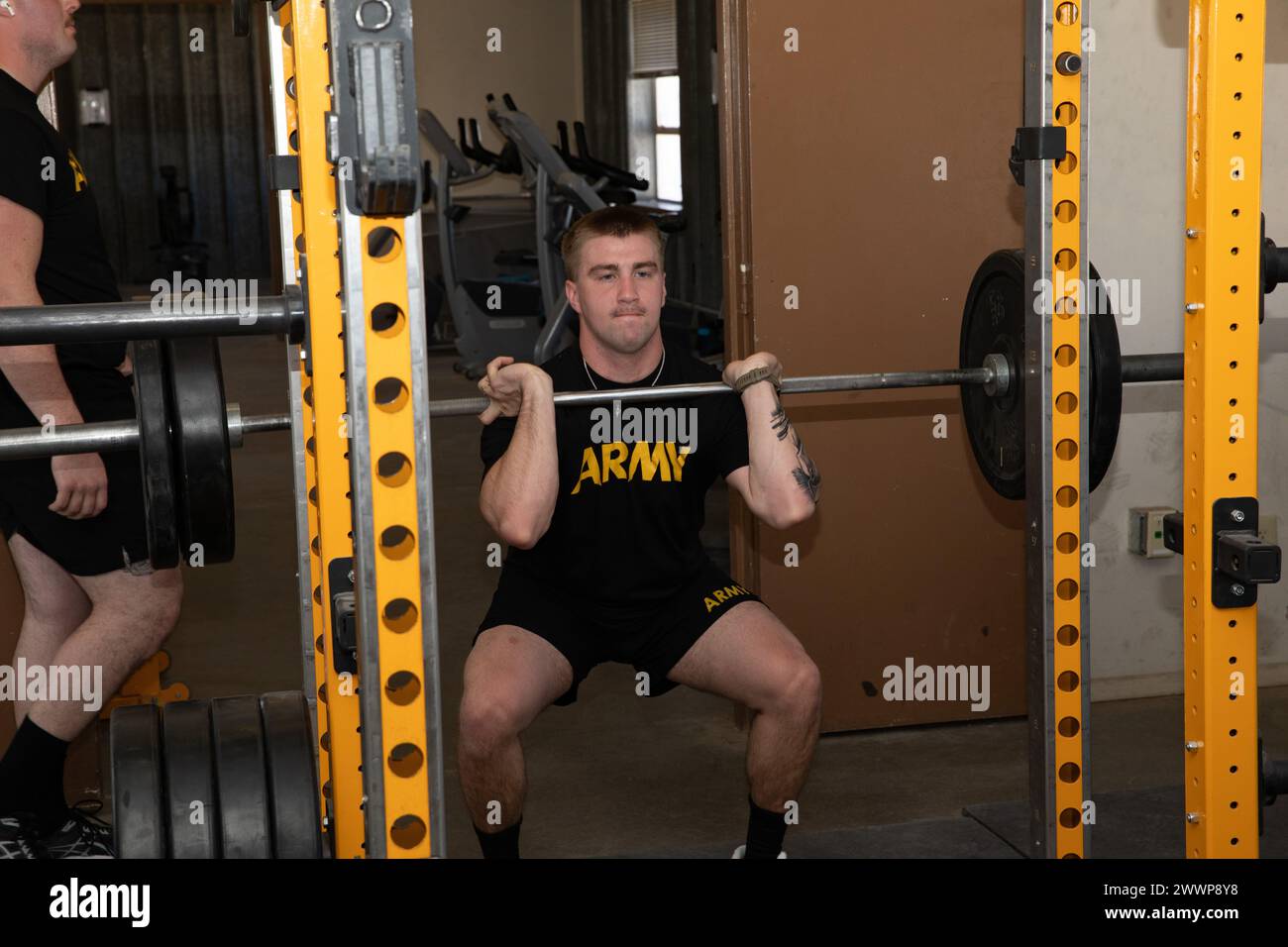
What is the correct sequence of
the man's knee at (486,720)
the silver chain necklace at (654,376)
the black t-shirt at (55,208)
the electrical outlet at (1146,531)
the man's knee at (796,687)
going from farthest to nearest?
the electrical outlet at (1146,531) → the silver chain necklace at (654,376) → the man's knee at (796,687) → the man's knee at (486,720) → the black t-shirt at (55,208)

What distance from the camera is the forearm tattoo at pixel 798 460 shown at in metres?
A: 2.25

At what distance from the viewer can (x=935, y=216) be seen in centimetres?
306

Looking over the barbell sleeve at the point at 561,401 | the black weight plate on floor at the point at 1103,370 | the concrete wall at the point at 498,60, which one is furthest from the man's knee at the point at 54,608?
the concrete wall at the point at 498,60

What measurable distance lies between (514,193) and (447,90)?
0.90 m

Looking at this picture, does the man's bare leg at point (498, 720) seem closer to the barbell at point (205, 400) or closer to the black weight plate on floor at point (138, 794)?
the barbell at point (205, 400)

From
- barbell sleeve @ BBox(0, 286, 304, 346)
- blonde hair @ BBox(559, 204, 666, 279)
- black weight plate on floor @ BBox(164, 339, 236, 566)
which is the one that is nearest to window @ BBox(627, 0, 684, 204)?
blonde hair @ BBox(559, 204, 666, 279)

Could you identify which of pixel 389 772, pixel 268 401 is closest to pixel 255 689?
pixel 389 772

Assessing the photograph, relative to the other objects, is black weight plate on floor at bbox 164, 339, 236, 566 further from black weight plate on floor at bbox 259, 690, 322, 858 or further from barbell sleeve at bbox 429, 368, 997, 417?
barbell sleeve at bbox 429, 368, 997, 417

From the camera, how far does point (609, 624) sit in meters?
2.30

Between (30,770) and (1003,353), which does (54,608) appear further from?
(1003,353)

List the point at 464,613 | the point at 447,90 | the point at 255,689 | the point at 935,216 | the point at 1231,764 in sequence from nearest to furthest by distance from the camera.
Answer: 1. the point at 1231,764
2. the point at 935,216
3. the point at 255,689
4. the point at 464,613
5. the point at 447,90

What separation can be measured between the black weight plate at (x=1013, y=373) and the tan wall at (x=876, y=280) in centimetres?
62

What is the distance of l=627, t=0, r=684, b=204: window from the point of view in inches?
352
